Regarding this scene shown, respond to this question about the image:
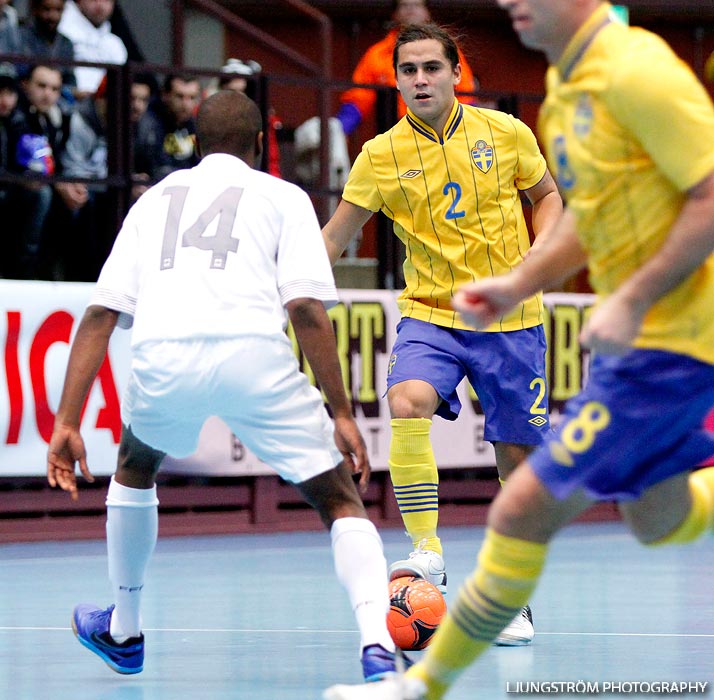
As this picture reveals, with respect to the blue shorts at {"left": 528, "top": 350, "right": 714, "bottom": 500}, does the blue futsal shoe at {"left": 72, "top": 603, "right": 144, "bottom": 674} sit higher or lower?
lower

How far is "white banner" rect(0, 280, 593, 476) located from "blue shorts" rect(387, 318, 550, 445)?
377 cm

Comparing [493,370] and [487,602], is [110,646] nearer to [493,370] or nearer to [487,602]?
[487,602]

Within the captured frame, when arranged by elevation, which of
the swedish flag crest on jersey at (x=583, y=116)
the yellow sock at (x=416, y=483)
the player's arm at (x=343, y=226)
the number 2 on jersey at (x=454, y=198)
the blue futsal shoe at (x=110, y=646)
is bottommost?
the blue futsal shoe at (x=110, y=646)

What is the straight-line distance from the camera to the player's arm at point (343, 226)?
6.14 meters

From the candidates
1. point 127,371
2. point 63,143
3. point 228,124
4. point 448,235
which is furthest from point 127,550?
point 63,143

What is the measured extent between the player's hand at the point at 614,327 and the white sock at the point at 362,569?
1.24 metres

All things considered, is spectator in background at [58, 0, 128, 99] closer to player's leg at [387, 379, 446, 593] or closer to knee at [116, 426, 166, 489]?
player's leg at [387, 379, 446, 593]

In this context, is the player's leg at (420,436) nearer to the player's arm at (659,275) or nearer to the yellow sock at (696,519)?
the yellow sock at (696,519)

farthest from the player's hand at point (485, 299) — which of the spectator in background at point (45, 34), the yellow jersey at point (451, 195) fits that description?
the spectator in background at point (45, 34)

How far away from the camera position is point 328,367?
433cm

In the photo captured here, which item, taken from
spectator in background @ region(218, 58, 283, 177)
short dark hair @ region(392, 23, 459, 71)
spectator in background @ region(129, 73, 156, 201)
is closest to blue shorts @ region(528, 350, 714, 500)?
short dark hair @ region(392, 23, 459, 71)

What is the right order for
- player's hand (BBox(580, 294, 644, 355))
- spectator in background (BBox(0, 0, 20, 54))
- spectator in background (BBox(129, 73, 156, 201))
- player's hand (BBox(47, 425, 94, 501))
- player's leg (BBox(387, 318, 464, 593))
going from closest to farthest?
player's hand (BBox(580, 294, 644, 355)) → player's hand (BBox(47, 425, 94, 501)) → player's leg (BBox(387, 318, 464, 593)) → spectator in background (BBox(129, 73, 156, 201)) → spectator in background (BBox(0, 0, 20, 54))

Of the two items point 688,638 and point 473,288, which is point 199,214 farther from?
point 688,638

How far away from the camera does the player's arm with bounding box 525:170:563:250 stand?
615 centimetres
